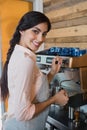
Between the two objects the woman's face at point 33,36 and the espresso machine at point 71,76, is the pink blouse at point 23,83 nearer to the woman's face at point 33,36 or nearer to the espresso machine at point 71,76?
the woman's face at point 33,36

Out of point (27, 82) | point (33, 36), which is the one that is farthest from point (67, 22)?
point (27, 82)

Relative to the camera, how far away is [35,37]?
3.49 ft

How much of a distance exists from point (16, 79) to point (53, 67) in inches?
16.7

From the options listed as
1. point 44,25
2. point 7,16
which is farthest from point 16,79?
point 7,16

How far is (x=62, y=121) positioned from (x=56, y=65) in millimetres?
432

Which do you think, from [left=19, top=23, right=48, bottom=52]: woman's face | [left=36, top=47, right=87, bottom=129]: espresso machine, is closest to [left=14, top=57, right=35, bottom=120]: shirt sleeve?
[left=19, top=23, right=48, bottom=52]: woman's face

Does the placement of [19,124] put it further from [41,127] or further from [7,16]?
[7,16]

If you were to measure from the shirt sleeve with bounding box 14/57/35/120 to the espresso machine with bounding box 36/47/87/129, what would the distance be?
0.98 feet

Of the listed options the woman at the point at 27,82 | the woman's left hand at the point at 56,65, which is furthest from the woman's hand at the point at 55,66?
the woman at the point at 27,82

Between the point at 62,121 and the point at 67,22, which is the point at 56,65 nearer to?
the point at 62,121

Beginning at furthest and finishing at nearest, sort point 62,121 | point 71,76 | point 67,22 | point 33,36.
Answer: point 67,22 < point 62,121 < point 71,76 < point 33,36

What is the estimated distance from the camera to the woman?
95cm

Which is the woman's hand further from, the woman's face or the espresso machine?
the woman's face

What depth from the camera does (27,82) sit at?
947 millimetres
